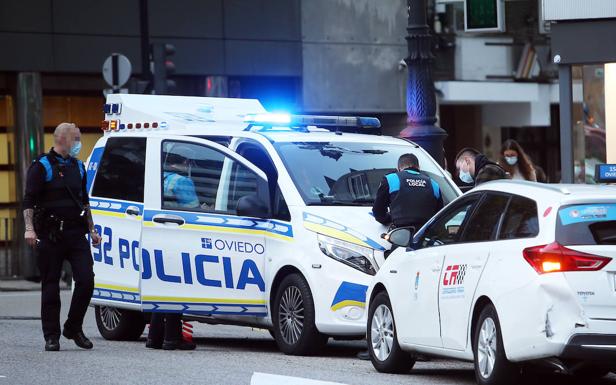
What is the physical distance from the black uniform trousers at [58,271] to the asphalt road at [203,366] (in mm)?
322

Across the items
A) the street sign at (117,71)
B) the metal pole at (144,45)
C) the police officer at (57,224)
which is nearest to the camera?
the police officer at (57,224)

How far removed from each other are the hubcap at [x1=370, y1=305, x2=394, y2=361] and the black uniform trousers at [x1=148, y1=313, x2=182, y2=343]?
2536 mm

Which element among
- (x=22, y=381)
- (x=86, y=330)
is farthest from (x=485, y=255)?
(x=86, y=330)

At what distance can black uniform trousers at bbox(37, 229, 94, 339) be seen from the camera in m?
13.7

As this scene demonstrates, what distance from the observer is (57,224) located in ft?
44.9

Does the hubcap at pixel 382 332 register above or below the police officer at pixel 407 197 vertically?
below

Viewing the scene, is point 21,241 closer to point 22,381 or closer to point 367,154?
point 367,154

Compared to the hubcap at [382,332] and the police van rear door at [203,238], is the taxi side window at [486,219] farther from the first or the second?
the police van rear door at [203,238]

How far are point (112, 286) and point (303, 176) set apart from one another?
2260mm

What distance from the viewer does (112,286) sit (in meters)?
15.0

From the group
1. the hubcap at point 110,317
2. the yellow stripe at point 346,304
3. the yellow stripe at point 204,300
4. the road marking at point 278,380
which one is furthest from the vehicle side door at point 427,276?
the hubcap at point 110,317

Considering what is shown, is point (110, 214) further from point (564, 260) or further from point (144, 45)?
point (144, 45)

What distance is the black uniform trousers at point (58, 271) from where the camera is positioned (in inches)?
539

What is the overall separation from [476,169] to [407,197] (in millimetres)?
2429
